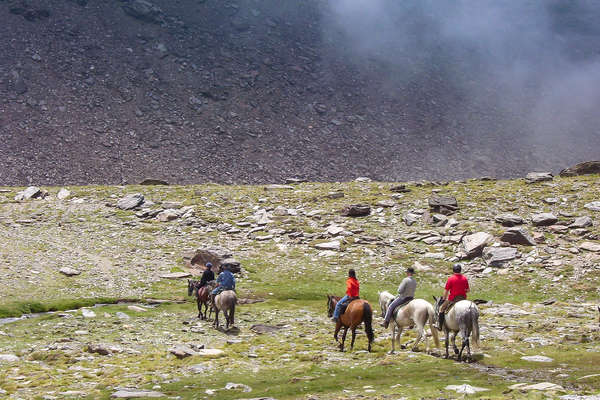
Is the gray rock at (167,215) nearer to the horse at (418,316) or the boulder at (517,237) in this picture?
the boulder at (517,237)

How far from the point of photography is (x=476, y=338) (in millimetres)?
20000

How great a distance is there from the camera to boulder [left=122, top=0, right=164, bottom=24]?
12024 cm

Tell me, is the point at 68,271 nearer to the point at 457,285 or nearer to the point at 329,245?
the point at 329,245

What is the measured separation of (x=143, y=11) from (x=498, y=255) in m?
103

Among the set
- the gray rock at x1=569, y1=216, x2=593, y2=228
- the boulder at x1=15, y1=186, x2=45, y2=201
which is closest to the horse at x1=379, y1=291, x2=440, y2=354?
the gray rock at x1=569, y1=216, x2=593, y2=228

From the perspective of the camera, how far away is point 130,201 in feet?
183

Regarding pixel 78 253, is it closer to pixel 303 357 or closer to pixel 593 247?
pixel 303 357

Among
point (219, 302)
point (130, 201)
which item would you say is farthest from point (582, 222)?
point (130, 201)

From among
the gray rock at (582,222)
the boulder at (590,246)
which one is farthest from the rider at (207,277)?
the gray rock at (582,222)

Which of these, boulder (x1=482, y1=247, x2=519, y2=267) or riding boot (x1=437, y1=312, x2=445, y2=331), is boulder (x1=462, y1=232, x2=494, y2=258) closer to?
boulder (x1=482, y1=247, x2=519, y2=267)

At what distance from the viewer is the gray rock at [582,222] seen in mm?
42281

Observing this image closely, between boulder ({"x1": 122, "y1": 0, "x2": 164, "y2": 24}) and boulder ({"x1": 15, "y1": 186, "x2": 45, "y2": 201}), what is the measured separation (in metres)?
70.2

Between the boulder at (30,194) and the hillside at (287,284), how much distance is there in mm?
1657

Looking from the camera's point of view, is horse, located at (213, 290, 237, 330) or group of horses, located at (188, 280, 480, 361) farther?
horse, located at (213, 290, 237, 330)
